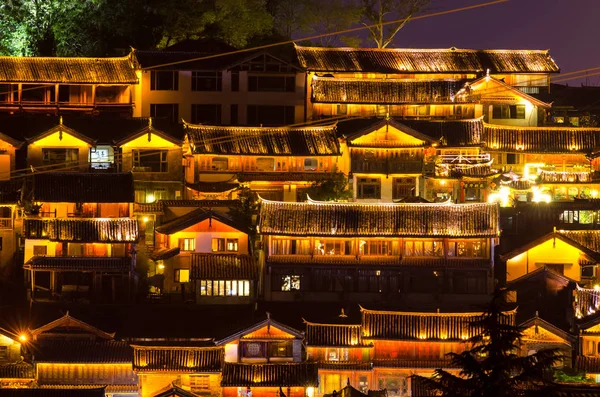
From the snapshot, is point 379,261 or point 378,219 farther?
point 378,219

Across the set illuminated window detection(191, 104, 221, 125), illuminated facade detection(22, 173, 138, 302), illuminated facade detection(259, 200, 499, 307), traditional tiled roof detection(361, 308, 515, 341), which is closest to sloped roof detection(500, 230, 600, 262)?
illuminated facade detection(259, 200, 499, 307)

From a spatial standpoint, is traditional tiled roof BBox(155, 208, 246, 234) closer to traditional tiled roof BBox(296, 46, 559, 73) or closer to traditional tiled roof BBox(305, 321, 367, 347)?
traditional tiled roof BBox(305, 321, 367, 347)

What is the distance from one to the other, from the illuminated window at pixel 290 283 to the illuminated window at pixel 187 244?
3.75 metres

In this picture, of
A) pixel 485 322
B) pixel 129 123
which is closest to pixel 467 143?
pixel 129 123

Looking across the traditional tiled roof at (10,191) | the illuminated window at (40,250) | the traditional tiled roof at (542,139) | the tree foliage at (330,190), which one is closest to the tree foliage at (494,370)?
the illuminated window at (40,250)

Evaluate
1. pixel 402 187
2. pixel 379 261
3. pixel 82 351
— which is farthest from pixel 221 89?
pixel 82 351

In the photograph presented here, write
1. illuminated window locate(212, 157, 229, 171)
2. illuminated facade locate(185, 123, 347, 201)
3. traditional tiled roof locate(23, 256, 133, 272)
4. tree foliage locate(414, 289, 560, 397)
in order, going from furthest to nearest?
illuminated window locate(212, 157, 229, 171), illuminated facade locate(185, 123, 347, 201), traditional tiled roof locate(23, 256, 133, 272), tree foliage locate(414, 289, 560, 397)

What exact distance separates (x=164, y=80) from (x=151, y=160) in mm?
6363

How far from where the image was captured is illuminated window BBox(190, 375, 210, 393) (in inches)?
1609

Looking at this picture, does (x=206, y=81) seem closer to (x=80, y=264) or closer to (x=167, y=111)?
(x=167, y=111)

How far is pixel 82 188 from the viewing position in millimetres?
48375

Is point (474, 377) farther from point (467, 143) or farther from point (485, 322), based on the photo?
point (467, 143)

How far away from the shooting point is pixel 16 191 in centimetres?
4944

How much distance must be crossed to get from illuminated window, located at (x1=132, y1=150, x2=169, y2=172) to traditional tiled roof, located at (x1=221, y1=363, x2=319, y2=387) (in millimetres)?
13891
